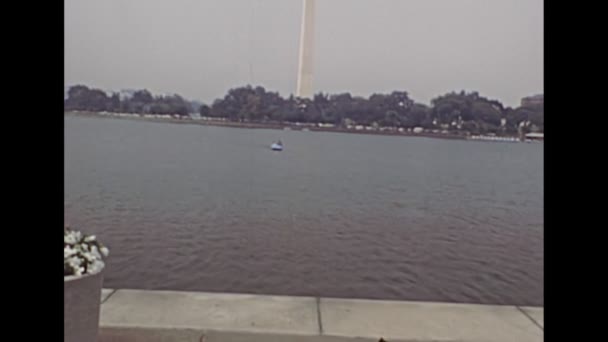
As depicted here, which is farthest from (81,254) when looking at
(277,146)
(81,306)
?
(277,146)

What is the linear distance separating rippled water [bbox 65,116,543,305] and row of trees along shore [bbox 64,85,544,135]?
518 millimetres

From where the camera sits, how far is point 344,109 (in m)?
6.85

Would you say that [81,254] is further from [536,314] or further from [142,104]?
[142,104]

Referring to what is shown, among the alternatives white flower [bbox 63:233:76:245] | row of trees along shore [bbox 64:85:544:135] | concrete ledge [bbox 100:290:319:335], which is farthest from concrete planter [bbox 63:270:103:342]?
row of trees along shore [bbox 64:85:544:135]

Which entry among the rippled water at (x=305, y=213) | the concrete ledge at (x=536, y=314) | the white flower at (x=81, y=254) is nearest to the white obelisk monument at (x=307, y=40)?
the rippled water at (x=305, y=213)

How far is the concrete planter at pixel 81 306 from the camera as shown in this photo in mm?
1613

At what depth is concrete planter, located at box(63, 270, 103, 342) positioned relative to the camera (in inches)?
63.5

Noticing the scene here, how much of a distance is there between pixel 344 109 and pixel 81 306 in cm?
546

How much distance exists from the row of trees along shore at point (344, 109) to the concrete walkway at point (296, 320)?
10.4 feet

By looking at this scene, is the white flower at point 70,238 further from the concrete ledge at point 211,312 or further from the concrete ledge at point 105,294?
the concrete ledge at point 105,294
